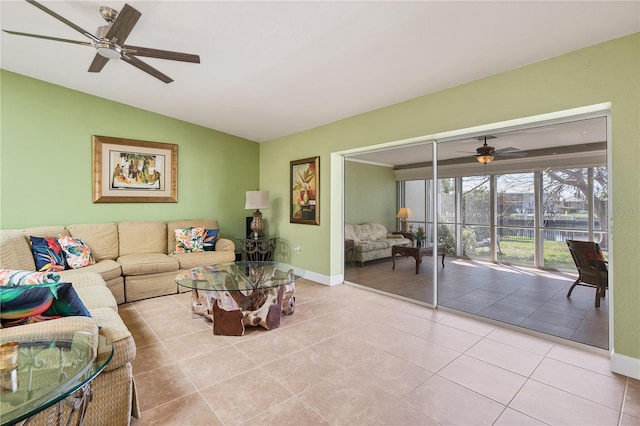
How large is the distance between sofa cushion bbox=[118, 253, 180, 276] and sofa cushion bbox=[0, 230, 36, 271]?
87 cm

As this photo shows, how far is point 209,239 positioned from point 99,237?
1.45 meters

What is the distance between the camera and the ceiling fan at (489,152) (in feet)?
10.0

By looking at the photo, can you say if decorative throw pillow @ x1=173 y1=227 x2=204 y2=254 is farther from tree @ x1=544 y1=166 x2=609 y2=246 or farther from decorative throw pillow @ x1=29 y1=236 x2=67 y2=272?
tree @ x1=544 y1=166 x2=609 y2=246

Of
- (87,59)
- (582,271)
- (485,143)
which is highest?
(87,59)

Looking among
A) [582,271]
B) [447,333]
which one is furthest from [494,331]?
[582,271]

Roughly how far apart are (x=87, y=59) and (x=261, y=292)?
10.4 feet

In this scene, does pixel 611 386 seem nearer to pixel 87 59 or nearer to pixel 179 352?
pixel 179 352

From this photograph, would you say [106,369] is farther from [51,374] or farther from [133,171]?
[133,171]

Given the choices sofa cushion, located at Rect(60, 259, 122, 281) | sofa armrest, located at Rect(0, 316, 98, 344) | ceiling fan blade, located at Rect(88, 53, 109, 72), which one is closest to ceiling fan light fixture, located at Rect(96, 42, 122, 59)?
ceiling fan blade, located at Rect(88, 53, 109, 72)

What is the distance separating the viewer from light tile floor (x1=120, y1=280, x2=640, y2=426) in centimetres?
180

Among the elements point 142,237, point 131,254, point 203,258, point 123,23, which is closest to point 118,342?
point 123,23

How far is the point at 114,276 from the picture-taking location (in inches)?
145

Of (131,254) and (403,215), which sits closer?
(403,215)

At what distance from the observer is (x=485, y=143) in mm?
3217
